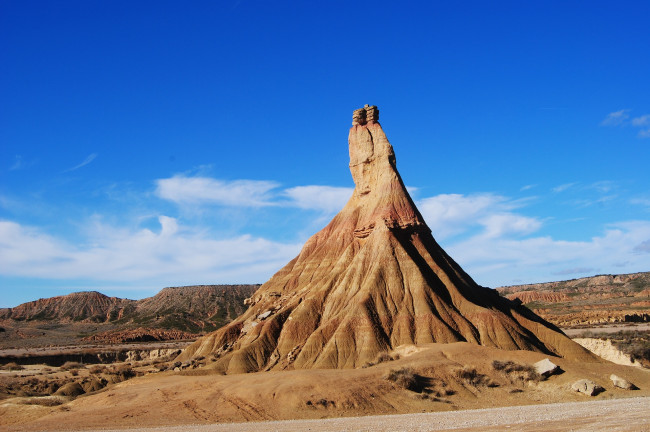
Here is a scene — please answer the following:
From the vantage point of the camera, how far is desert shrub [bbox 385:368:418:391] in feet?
115

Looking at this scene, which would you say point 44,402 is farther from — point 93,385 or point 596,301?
point 596,301

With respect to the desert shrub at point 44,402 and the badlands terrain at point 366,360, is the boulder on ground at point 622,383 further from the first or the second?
the desert shrub at point 44,402

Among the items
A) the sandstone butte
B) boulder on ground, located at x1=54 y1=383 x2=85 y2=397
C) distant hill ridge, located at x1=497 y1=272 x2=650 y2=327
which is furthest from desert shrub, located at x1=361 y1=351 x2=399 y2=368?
distant hill ridge, located at x1=497 y1=272 x2=650 y2=327

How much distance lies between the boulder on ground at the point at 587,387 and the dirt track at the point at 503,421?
7.32ft

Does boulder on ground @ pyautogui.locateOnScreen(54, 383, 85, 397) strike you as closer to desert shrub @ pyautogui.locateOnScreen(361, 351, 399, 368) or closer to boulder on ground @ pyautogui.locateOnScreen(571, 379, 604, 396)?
desert shrub @ pyautogui.locateOnScreen(361, 351, 399, 368)

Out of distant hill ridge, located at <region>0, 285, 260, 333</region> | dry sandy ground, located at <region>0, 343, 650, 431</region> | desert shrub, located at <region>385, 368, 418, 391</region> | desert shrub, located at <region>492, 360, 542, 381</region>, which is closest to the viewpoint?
dry sandy ground, located at <region>0, 343, 650, 431</region>

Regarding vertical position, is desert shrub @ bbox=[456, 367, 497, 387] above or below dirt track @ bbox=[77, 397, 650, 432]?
above

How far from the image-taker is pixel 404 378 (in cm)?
3544

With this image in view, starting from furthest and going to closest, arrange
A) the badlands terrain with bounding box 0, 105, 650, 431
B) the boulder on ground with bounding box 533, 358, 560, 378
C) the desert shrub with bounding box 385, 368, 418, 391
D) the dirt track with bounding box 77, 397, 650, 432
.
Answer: the boulder on ground with bounding box 533, 358, 560, 378, the desert shrub with bounding box 385, 368, 418, 391, the badlands terrain with bounding box 0, 105, 650, 431, the dirt track with bounding box 77, 397, 650, 432

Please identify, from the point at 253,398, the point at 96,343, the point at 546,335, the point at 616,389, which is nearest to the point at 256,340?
the point at 253,398

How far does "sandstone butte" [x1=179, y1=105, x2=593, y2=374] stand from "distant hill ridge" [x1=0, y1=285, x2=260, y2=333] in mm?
82763

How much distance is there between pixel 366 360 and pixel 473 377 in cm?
995

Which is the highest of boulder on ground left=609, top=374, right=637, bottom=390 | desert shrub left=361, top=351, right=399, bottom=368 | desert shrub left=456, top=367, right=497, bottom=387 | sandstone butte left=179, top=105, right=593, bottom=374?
sandstone butte left=179, top=105, right=593, bottom=374

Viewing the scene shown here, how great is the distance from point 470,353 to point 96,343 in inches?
3825
